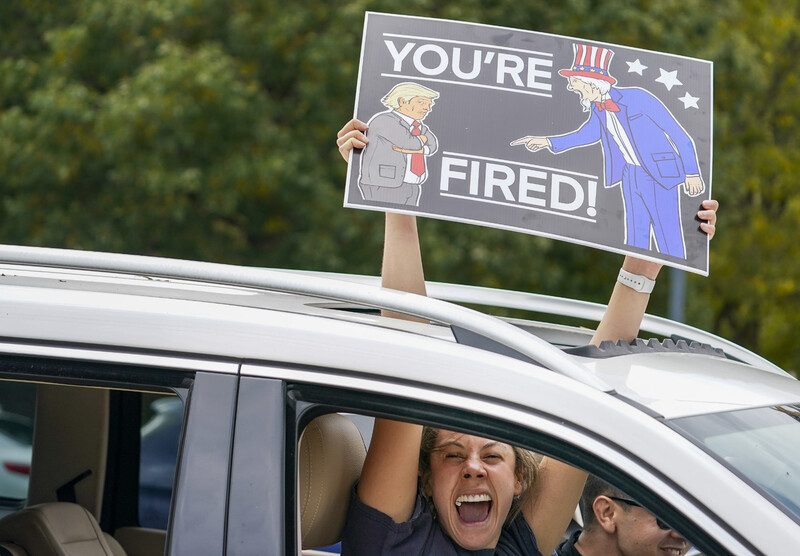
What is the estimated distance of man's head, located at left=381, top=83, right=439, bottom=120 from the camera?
239 cm

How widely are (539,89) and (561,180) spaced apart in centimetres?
26

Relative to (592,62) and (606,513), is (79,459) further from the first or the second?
(592,62)

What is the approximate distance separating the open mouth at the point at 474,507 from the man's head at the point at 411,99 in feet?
2.74

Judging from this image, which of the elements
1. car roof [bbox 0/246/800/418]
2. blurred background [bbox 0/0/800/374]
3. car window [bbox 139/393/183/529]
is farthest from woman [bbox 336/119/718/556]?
blurred background [bbox 0/0/800/374]

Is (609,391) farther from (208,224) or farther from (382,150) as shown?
(208,224)

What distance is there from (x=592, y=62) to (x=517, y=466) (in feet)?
3.21

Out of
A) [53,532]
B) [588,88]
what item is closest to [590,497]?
[588,88]

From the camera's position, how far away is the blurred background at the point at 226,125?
10836 millimetres

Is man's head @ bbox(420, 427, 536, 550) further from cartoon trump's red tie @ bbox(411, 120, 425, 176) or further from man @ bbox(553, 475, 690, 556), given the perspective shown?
cartoon trump's red tie @ bbox(411, 120, 425, 176)

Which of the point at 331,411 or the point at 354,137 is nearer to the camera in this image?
the point at 331,411

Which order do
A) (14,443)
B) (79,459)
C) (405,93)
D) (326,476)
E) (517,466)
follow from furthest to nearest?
(14,443) → (79,459) → (405,93) → (517,466) → (326,476)

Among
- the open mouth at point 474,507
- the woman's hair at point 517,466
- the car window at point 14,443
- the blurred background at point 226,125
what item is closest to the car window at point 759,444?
the woman's hair at point 517,466

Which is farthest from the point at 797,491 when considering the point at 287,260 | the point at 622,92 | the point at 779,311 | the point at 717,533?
the point at 779,311

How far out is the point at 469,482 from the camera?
84.3 inches
